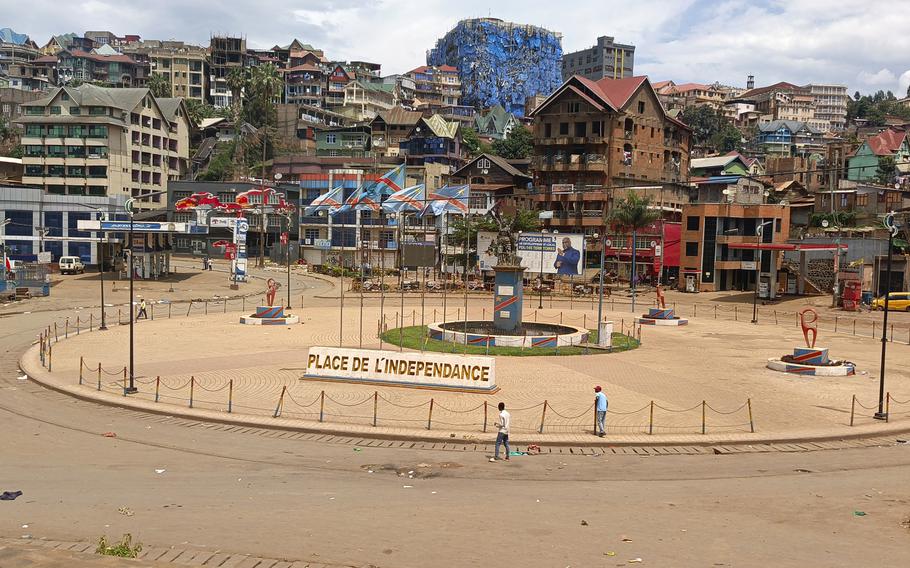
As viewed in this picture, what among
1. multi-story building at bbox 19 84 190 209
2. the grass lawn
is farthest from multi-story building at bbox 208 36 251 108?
the grass lawn

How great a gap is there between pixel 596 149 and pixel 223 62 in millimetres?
111239

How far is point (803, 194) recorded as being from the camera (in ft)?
323

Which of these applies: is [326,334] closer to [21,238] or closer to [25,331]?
[25,331]

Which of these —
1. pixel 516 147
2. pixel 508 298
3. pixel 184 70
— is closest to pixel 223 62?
pixel 184 70

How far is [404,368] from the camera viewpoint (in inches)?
1070

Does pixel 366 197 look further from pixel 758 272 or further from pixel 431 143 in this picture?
pixel 431 143

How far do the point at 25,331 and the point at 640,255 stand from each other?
200 feet

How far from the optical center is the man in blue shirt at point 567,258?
2502 inches

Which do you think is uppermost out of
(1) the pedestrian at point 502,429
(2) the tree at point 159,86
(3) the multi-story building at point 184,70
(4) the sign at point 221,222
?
(3) the multi-story building at point 184,70

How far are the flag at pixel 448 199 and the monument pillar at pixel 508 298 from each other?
30.6 feet

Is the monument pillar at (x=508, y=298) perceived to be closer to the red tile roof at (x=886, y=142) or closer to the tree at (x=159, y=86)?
the red tile roof at (x=886, y=142)

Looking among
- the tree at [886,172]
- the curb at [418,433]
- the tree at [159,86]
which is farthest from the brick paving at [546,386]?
the tree at [159,86]

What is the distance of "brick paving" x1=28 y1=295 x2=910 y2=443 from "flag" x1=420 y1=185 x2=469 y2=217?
35.8 feet

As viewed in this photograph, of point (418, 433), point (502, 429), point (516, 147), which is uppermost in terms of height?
point (516, 147)
